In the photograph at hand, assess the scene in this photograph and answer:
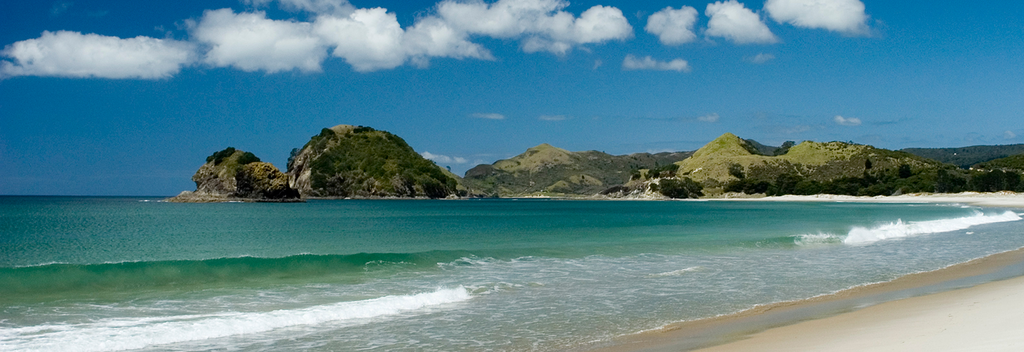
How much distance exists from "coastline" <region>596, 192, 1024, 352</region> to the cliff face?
138008 mm

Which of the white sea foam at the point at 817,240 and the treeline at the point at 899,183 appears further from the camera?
the treeline at the point at 899,183

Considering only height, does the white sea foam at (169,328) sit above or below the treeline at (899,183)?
below

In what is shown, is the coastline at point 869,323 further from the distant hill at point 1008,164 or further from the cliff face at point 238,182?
the distant hill at point 1008,164

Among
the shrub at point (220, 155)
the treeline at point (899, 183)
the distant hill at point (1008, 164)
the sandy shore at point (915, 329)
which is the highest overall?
the shrub at point (220, 155)

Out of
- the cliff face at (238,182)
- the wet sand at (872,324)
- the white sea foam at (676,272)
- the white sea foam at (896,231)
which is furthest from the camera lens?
the cliff face at (238,182)

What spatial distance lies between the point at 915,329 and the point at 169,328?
12.0 metres

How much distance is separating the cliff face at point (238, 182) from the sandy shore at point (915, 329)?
458 ft

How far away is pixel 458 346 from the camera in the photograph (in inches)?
379

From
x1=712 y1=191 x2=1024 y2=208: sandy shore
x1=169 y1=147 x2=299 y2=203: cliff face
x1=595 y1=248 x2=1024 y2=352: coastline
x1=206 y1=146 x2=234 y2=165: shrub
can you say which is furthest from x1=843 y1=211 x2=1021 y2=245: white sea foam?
x1=206 y1=146 x2=234 y2=165: shrub

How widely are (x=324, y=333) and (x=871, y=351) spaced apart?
8.21 m

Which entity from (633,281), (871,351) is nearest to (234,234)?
(633,281)

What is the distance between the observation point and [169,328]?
35.4 feet

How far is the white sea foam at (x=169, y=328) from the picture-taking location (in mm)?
9891

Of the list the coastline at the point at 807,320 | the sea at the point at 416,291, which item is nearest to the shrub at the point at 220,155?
the sea at the point at 416,291
